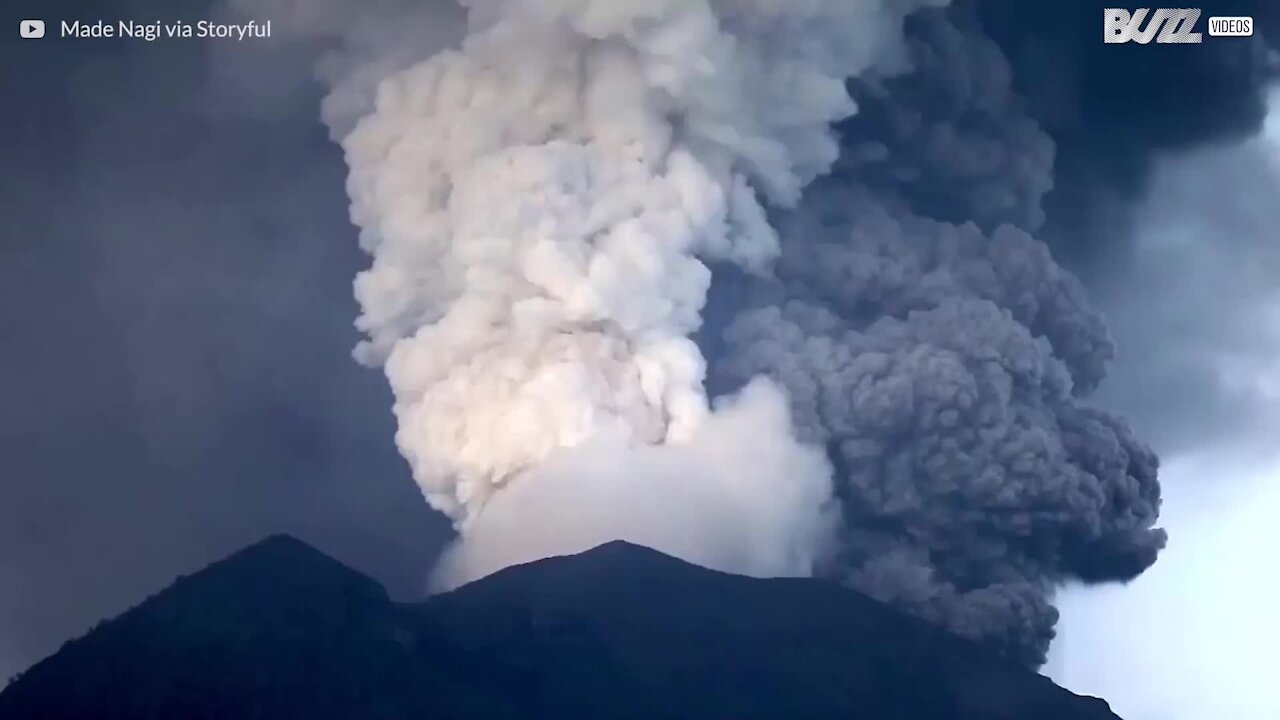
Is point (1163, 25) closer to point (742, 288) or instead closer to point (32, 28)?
point (742, 288)

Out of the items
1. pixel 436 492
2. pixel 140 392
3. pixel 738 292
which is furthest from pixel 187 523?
pixel 738 292

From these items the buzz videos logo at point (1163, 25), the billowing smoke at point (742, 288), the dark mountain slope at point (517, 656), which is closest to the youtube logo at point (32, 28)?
the billowing smoke at point (742, 288)

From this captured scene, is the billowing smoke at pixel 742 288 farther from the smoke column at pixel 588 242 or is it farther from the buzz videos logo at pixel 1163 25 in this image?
the buzz videos logo at pixel 1163 25

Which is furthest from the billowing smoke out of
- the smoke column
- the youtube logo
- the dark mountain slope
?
the youtube logo

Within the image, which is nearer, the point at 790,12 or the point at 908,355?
the point at 790,12

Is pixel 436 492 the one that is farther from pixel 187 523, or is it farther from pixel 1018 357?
pixel 1018 357

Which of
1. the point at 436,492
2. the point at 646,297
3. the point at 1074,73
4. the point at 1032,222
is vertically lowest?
the point at 436,492
